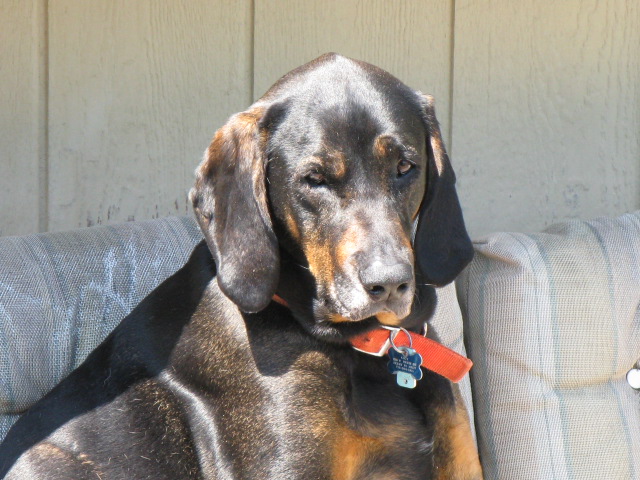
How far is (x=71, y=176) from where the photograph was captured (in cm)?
408

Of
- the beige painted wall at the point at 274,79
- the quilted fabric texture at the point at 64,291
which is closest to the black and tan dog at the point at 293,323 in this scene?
A: the quilted fabric texture at the point at 64,291

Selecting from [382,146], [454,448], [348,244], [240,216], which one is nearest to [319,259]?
[348,244]

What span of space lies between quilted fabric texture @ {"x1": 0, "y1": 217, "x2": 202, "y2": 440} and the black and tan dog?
219 millimetres

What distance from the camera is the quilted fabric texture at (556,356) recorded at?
11.0 ft

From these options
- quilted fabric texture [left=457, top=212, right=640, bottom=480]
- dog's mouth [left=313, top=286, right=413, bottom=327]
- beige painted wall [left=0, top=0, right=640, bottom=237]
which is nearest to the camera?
dog's mouth [left=313, top=286, right=413, bottom=327]

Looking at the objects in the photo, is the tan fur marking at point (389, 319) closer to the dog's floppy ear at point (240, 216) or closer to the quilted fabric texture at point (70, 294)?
the dog's floppy ear at point (240, 216)

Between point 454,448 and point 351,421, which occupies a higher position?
point 351,421

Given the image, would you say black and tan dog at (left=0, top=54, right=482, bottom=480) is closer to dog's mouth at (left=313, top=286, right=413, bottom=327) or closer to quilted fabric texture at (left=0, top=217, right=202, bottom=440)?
dog's mouth at (left=313, top=286, right=413, bottom=327)

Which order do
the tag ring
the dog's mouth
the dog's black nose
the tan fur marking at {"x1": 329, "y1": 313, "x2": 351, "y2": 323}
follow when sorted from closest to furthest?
the dog's black nose, the dog's mouth, the tan fur marking at {"x1": 329, "y1": 313, "x2": 351, "y2": 323}, the tag ring

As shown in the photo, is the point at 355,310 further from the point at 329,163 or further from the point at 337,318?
the point at 329,163

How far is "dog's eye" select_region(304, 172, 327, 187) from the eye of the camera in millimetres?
2615

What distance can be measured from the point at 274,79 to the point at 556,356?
159 cm

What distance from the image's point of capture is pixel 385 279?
8.00 ft

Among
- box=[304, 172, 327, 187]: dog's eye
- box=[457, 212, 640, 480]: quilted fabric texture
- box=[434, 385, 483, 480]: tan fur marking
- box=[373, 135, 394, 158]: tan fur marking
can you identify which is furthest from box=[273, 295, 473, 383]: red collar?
box=[457, 212, 640, 480]: quilted fabric texture
